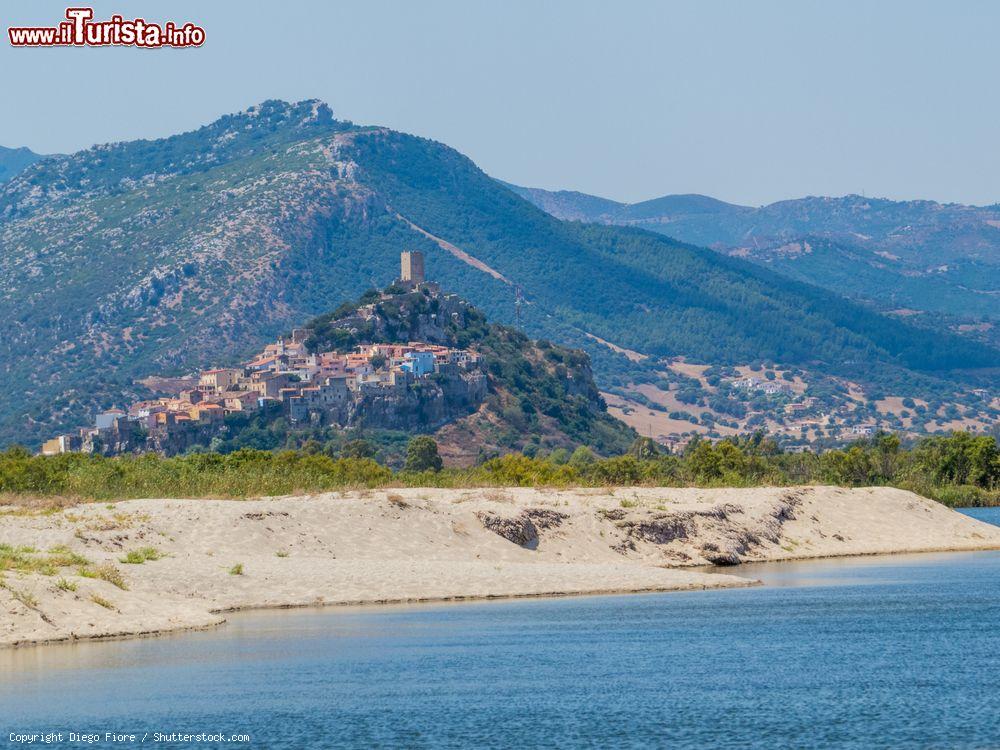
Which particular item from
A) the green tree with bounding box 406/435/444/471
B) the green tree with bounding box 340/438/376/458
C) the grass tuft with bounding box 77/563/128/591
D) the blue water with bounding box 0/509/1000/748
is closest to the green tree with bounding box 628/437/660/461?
the green tree with bounding box 406/435/444/471

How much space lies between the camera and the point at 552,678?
114ft

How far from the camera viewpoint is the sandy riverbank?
42.8 m

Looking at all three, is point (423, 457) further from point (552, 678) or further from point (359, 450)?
point (552, 678)

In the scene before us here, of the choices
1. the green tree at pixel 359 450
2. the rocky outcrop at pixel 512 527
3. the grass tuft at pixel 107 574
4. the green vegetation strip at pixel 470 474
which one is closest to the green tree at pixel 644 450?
the green vegetation strip at pixel 470 474

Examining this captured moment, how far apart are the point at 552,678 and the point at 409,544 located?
74.5 ft

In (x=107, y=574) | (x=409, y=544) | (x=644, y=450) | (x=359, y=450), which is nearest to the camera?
(x=107, y=574)

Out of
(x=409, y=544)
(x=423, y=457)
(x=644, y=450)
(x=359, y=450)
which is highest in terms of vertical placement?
(x=409, y=544)

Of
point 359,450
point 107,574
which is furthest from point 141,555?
point 359,450

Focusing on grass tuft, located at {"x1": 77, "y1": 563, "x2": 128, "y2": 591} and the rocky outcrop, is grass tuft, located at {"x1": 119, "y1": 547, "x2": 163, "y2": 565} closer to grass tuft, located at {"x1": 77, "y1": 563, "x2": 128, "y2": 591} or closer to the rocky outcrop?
grass tuft, located at {"x1": 77, "y1": 563, "x2": 128, "y2": 591}

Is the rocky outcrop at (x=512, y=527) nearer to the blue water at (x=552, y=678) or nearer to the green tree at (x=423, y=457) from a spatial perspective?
the blue water at (x=552, y=678)

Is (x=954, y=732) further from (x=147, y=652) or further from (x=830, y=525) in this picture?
(x=830, y=525)

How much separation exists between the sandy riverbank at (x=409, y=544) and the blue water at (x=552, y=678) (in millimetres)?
2143

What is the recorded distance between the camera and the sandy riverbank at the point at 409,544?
42.8 m

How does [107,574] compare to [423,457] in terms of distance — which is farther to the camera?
[423,457]
